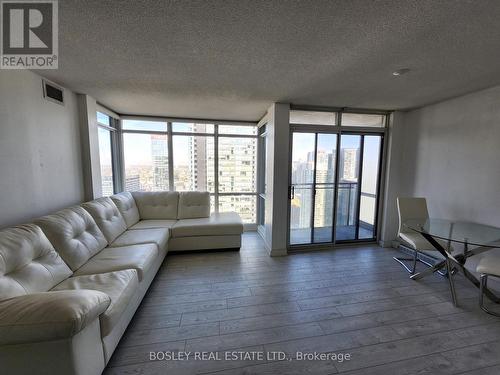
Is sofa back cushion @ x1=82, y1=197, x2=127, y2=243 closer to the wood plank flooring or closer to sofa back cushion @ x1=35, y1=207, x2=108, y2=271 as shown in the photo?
sofa back cushion @ x1=35, y1=207, x2=108, y2=271

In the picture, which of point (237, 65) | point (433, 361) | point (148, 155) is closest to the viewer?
point (433, 361)

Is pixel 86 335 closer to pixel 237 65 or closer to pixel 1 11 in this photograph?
pixel 1 11

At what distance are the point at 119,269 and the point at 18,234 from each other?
2.45 feet

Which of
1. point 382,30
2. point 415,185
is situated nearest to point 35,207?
point 382,30

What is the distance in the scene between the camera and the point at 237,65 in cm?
189

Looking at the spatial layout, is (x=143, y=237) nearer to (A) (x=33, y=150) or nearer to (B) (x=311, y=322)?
(A) (x=33, y=150)

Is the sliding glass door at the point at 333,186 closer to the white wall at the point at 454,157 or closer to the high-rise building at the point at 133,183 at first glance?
the white wall at the point at 454,157

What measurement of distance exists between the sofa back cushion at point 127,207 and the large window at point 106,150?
37 cm

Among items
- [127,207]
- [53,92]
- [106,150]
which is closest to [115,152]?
[106,150]

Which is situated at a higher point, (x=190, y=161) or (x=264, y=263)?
(x=190, y=161)

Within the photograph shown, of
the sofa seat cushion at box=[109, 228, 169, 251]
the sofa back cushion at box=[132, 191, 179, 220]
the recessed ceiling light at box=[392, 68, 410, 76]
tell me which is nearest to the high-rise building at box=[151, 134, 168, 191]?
the sofa back cushion at box=[132, 191, 179, 220]

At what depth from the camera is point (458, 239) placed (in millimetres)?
2072

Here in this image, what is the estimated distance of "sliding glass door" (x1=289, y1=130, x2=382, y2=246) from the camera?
3426mm

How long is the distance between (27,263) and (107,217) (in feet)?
4.02
